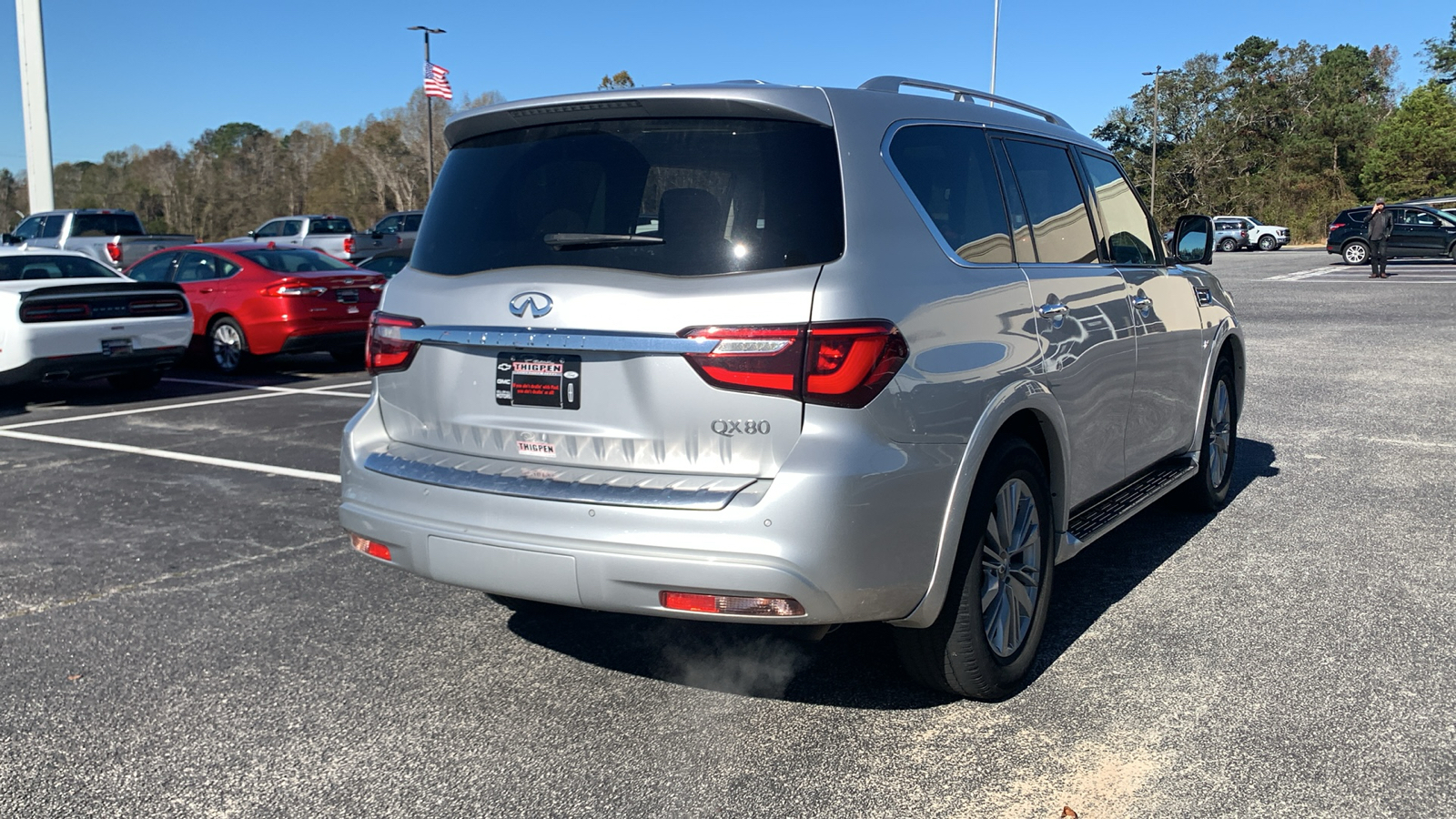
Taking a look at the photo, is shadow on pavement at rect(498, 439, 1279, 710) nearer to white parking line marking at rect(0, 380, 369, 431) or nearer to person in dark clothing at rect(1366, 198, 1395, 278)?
white parking line marking at rect(0, 380, 369, 431)

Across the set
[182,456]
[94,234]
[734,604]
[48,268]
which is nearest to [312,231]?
[94,234]

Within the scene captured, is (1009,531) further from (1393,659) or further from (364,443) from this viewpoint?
(364,443)

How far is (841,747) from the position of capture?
3.55 m

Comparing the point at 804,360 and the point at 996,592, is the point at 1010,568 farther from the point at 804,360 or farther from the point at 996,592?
the point at 804,360

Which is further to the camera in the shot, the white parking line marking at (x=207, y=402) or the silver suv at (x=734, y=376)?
the white parking line marking at (x=207, y=402)

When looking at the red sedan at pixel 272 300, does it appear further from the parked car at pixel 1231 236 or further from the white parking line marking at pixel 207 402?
the parked car at pixel 1231 236

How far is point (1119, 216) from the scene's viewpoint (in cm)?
543

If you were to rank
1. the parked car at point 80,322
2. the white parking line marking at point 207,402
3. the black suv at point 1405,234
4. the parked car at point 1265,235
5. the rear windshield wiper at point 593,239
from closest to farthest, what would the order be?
the rear windshield wiper at point 593,239 < the white parking line marking at point 207,402 < the parked car at point 80,322 < the black suv at point 1405,234 < the parked car at point 1265,235

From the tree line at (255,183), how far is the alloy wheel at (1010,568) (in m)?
76.5

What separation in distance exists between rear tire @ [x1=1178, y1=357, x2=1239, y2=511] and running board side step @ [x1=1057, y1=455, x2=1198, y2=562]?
378 millimetres

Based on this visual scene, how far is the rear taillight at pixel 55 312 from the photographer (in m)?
10.7

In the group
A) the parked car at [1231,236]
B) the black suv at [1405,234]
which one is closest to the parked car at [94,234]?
the black suv at [1405,234]

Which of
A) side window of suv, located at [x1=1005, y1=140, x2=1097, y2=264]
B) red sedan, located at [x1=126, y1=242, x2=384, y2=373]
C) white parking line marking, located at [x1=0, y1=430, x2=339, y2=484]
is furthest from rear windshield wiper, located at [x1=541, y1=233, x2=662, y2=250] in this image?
red sedan, located at [x1=126, y1=242, x2=384, y2=373]

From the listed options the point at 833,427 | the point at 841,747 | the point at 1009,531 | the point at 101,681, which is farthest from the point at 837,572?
the point at 101,681
